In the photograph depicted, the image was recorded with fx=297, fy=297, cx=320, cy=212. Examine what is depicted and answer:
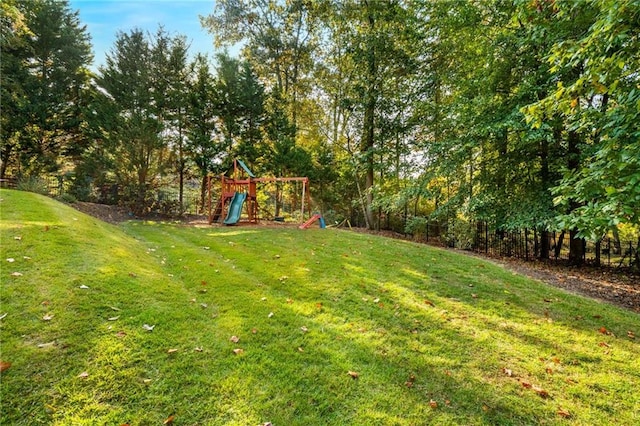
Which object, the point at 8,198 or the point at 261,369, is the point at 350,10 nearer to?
the point at 8,198

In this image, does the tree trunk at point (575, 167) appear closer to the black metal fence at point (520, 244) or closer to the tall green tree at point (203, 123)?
the black metal fence at point (520, 244)

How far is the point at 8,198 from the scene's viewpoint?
284 inches

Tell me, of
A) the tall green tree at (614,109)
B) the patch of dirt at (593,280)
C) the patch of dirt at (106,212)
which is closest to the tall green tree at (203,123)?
the patch of dirt at (106,212)

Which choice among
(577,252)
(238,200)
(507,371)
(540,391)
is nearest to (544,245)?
(577,252)

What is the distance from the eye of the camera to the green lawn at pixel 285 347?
215cm

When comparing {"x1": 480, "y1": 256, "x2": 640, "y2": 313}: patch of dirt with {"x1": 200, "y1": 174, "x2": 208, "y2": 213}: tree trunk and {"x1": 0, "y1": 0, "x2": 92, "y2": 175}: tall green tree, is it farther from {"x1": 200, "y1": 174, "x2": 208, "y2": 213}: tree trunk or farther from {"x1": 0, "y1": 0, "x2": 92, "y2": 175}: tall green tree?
{"x1": 0, "y1": 0, "x2": 92, "y2": 175}: tall green tree

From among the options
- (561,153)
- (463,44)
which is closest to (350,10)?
(463,44)

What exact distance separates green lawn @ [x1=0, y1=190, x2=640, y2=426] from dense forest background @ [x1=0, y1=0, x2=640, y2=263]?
7.86 feet

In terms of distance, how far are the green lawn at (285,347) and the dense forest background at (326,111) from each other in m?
2.40

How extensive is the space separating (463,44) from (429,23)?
5.61 feet

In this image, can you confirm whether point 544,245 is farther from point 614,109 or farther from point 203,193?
point 203,193

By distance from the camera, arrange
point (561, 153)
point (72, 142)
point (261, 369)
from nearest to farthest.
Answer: point (261, 369), point (561, 153), point (72, 142)

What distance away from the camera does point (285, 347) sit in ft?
9.57

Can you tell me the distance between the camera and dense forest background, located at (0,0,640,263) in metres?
8.00
